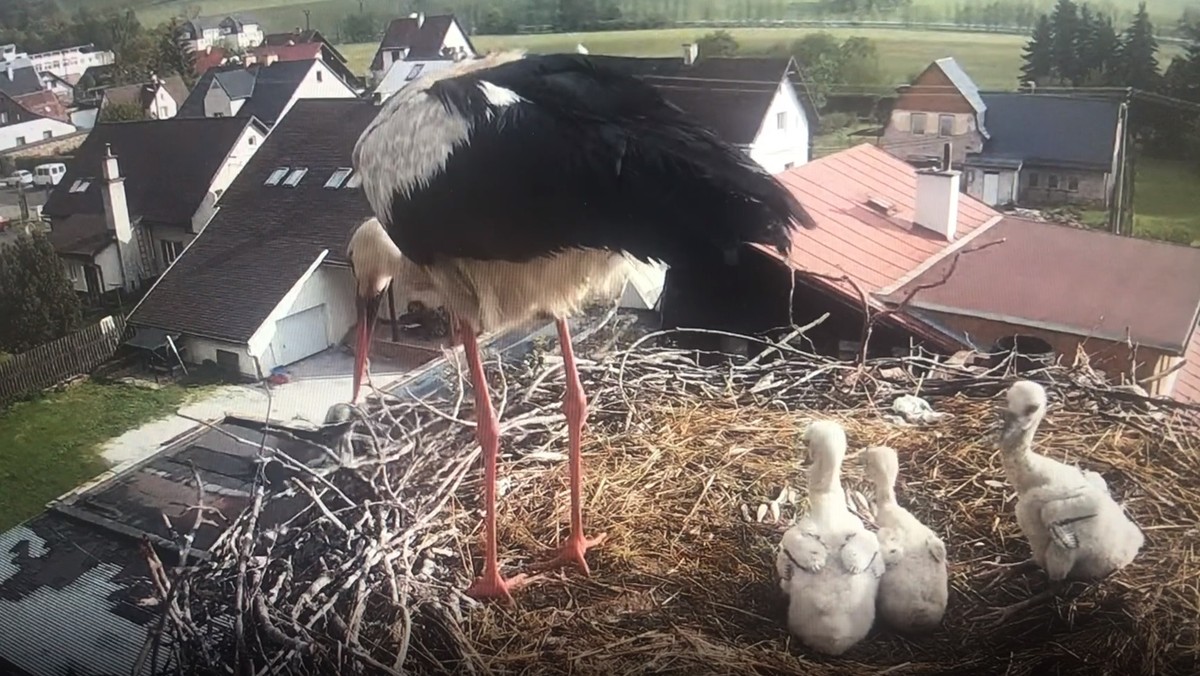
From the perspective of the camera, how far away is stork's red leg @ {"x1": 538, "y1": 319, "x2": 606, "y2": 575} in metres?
1.50

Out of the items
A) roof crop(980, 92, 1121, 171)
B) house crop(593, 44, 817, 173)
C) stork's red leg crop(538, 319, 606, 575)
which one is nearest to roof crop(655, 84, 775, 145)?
house crop(593, 44, 817, 173)

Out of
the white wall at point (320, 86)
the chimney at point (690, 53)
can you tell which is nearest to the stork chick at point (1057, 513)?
the chimney at point (690, 53)

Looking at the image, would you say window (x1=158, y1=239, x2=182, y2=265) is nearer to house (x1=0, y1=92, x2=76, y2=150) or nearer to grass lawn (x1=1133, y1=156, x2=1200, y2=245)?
house (x1=0, y1=92, x2=76, y2=150)

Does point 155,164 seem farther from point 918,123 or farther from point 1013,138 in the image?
point 1013,138

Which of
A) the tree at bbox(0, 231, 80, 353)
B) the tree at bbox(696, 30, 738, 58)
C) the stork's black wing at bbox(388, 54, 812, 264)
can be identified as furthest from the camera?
the tree at bbox(0, 231, 80, 353)

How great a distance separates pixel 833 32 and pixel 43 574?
4.02ft

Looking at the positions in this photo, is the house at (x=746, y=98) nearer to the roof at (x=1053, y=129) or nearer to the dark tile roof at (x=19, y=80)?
the roof at (x=1053, y=129)

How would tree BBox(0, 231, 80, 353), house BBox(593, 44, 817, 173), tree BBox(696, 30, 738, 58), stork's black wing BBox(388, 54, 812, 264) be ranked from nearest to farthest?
stork's black wing BBox(388, 54, 812, 264)
house BBox(593, 44, 817, 173)
tree BBox(696, 30, 738, 58)
tree BBox(0, 231, 80, 353)

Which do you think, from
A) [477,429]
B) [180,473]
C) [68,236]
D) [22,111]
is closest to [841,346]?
[477,429]

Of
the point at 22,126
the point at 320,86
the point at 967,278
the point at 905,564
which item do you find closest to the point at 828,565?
the point at 905,564

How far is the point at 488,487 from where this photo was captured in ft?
4.86

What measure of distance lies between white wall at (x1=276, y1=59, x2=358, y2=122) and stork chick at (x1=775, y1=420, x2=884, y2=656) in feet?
2.37

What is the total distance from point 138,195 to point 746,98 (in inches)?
31.3

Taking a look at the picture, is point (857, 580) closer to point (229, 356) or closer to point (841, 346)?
point (841, 346)
